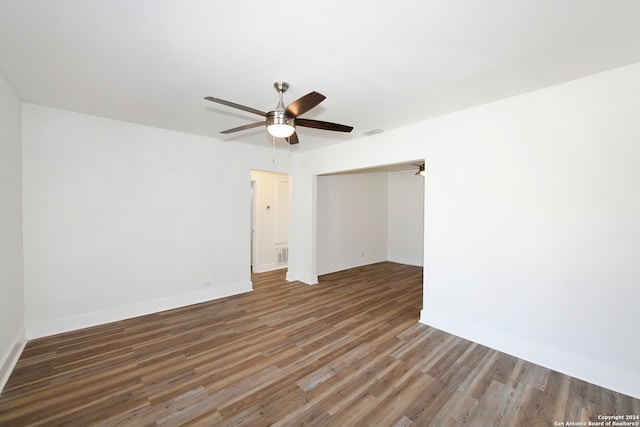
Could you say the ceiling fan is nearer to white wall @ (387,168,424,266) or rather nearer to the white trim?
the white trim

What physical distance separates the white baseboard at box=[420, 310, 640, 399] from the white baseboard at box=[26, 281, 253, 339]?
3.37 meters

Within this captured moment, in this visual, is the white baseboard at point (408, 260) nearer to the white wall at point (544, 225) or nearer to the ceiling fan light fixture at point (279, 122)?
the white wall at point (544, 225)

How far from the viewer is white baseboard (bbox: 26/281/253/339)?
3.04 metres

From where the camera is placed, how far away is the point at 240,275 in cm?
467

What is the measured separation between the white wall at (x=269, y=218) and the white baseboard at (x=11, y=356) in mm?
3732

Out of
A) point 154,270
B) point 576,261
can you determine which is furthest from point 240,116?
point 576,261

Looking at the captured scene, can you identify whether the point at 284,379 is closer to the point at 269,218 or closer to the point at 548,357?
the point at 548,357

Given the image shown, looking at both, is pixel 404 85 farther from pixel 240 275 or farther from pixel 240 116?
pixel 240 275

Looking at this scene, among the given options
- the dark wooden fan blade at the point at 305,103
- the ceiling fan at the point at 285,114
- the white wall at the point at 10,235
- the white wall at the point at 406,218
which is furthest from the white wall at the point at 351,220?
the white wall at the point at 10,235

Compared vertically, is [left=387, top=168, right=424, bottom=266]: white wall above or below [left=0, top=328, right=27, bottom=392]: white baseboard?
above

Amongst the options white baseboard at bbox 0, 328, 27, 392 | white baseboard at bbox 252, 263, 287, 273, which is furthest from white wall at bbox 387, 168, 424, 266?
white baseboard at bbox 0, 328, 27, 392

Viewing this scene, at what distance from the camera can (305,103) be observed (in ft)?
6.75

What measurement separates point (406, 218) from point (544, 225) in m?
4.66

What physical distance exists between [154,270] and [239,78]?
122 inches
